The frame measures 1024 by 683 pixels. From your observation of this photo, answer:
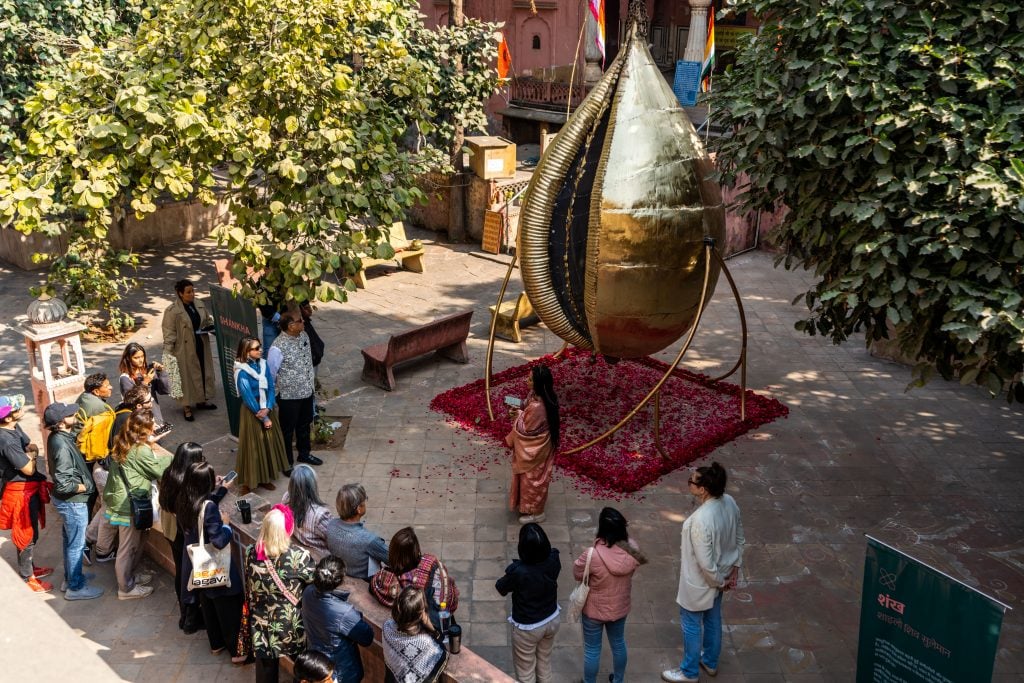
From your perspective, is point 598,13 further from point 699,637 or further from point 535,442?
point 699,637

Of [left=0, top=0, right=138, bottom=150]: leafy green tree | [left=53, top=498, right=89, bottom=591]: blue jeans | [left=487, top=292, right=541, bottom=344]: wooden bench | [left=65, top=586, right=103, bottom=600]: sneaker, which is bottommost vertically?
[left=65, top=586, right=103, bottom=600]: sneaker

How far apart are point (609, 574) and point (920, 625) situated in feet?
6.84

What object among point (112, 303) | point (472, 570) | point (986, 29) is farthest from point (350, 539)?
A: point (112, 303)

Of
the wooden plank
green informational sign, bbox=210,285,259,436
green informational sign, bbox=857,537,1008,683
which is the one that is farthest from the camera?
the wooden plank

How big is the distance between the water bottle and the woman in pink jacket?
3.12 ft

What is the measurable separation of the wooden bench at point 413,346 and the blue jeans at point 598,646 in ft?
19.9

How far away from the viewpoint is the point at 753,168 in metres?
8.00

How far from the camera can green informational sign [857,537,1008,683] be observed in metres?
5.90

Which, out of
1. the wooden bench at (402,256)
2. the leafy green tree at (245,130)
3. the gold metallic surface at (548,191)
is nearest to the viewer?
the leafy green tree at (245,130)

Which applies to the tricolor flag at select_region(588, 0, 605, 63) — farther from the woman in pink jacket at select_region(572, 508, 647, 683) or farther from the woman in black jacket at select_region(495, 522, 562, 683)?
the woman in black jacket at select_region(495, 522, 562, 683)

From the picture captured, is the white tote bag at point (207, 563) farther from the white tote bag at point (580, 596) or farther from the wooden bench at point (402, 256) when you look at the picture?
the wooden bench at point (402, 256)

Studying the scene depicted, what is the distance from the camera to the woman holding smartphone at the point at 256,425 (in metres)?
9.41

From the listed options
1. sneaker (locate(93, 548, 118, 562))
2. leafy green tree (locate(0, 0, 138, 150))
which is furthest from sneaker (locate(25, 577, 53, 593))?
leafy green tree (locate(0, 0, 138, 150))

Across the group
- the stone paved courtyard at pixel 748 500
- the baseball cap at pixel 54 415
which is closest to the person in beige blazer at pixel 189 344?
the stone paved courtyard at pixel 748 500
